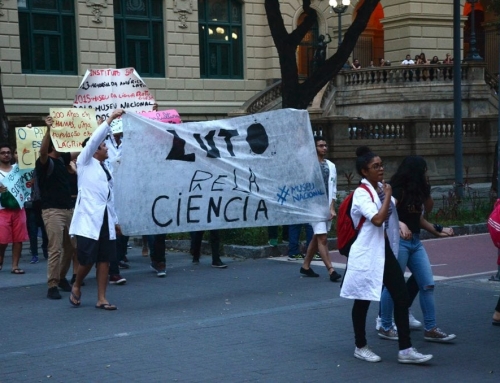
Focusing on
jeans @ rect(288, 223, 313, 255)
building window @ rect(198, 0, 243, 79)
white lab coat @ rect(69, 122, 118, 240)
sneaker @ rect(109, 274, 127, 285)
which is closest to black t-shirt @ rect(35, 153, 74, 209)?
white lab coat @ rect(69, 122, 118, 240)

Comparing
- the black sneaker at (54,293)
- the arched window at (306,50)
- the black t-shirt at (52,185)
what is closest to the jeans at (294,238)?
the black t-shirt at (52,185)

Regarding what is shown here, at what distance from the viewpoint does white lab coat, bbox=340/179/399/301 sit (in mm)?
7438

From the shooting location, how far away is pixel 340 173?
26.2 m

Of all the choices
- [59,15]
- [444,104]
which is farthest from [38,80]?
[444,104]

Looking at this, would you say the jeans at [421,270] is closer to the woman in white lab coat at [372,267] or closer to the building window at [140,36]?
the woman in white lab coat at [372,267]

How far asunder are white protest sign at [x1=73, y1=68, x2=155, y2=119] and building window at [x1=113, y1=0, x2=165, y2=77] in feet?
60.2

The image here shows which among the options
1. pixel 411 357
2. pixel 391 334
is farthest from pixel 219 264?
pixel 411 357

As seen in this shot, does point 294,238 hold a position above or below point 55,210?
below

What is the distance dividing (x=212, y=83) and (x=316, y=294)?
23.7 m

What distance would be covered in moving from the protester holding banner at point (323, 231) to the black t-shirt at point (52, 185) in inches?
125

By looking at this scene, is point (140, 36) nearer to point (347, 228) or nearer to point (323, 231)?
point (323, 231)

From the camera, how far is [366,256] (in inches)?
295

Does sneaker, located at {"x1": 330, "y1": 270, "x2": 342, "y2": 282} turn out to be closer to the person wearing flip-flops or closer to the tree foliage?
the person wearing flip-flops

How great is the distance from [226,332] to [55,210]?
131 inches
